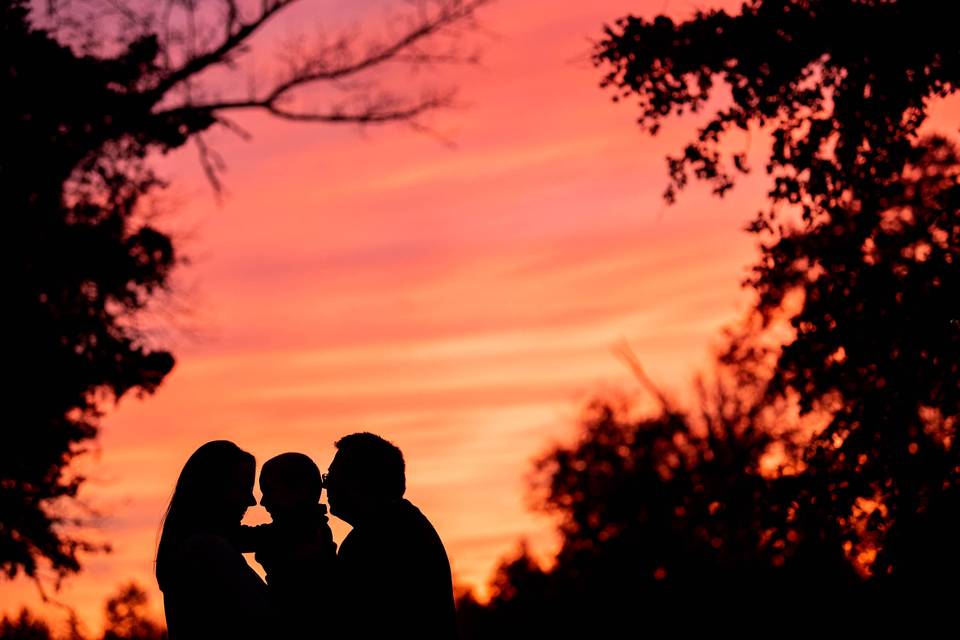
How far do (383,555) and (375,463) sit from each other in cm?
42

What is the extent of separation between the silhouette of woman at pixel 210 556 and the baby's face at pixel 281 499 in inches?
16.7

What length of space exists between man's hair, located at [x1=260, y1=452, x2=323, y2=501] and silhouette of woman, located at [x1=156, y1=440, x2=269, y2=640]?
0.45 m

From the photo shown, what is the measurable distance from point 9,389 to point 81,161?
3.94m

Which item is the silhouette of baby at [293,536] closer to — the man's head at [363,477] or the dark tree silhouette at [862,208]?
the man's head at [363,477]

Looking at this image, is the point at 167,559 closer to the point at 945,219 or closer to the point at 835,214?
the point at 835,214

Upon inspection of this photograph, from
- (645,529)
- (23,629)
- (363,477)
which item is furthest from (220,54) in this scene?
(645,529)

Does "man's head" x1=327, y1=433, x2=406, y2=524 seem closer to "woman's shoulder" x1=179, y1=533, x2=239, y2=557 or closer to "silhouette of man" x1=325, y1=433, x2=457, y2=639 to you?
"silhouette of man" x1=325, y1=433, x2=457, y2=639

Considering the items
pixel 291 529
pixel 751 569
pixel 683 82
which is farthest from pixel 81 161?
pixel 751 569

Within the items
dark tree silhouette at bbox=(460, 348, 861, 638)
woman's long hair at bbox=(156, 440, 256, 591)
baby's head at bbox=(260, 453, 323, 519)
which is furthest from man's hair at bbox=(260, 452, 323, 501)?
dark tree silhouette at bbox=(460, 348, 861, 638)

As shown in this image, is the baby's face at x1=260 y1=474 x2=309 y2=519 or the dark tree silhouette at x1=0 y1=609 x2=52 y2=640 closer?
the baby's face at x1=260 y1=474 x2=309 y2=519

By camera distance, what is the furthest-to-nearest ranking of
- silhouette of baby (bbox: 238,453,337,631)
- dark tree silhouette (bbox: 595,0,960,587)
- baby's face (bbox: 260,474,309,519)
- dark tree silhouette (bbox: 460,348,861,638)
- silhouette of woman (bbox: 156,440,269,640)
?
dark tree silhouette (bbox: 460,348,861,638) < dark tree silhouette (bbox: 595,0,960,587) < baby's face (bbox: 260,474,309,519) < silhouette of baby (bbox: 238,453,337,631) < silhouette of woman (bbox: 156,440,269,640)

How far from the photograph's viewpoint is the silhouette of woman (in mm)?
5293

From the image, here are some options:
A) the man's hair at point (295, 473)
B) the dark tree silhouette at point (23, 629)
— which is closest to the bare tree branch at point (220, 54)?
the dark tree silhouette at point (23, 629)

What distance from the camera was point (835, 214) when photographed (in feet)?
44.0
